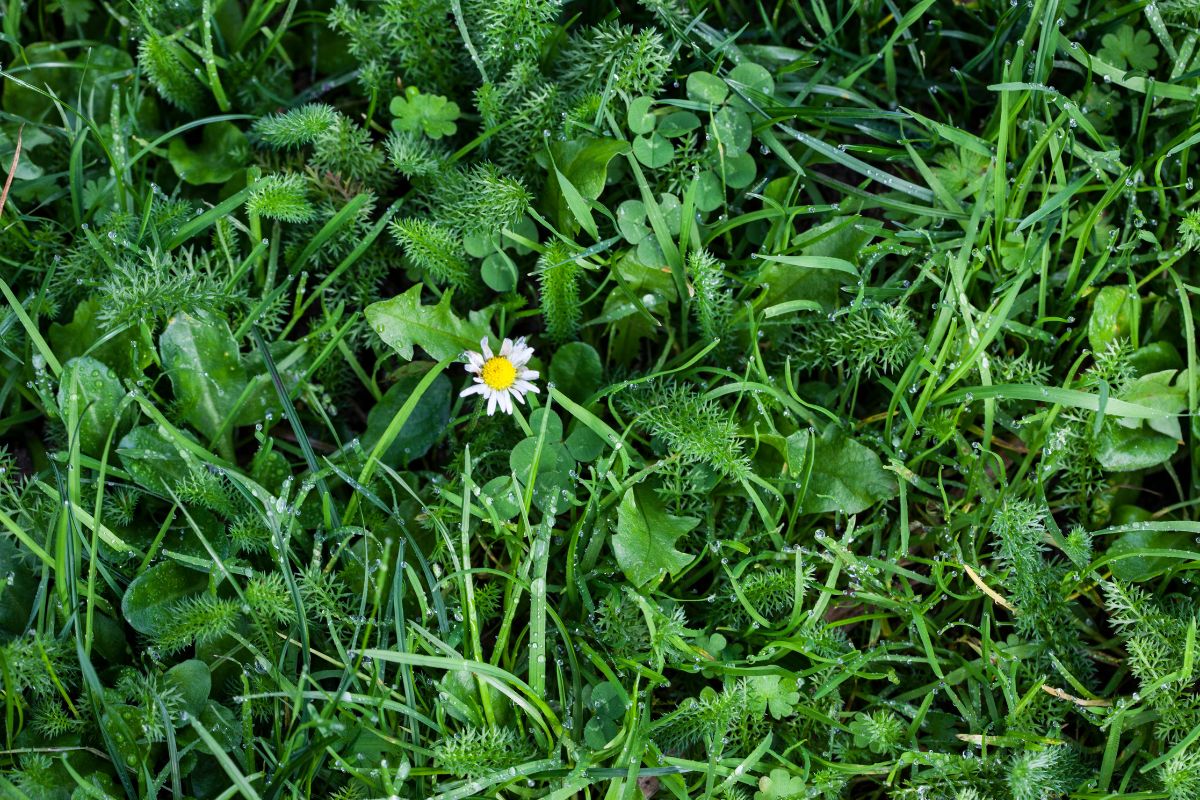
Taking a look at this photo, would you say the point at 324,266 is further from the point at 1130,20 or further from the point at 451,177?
the point at 1130,20


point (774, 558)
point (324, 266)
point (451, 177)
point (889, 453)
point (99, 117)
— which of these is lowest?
point (774, 558)

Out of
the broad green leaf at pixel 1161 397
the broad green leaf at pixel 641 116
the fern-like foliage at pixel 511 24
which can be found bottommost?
the broad green leaf at pixel 1161 397

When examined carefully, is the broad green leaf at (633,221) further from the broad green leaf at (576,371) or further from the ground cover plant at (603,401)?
the broad green leaf at (576,371)

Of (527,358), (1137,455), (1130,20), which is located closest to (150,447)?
(527,358)

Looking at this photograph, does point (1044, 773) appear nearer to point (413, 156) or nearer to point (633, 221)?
point (633, 221)

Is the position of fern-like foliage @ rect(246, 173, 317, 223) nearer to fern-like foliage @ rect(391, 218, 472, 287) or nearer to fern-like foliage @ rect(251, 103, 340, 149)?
fern-like foliage @ rect(251, 103, 340, 149)

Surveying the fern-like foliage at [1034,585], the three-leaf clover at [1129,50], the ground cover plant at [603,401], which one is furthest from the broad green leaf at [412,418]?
the three-leaf clover at [1129,50]
